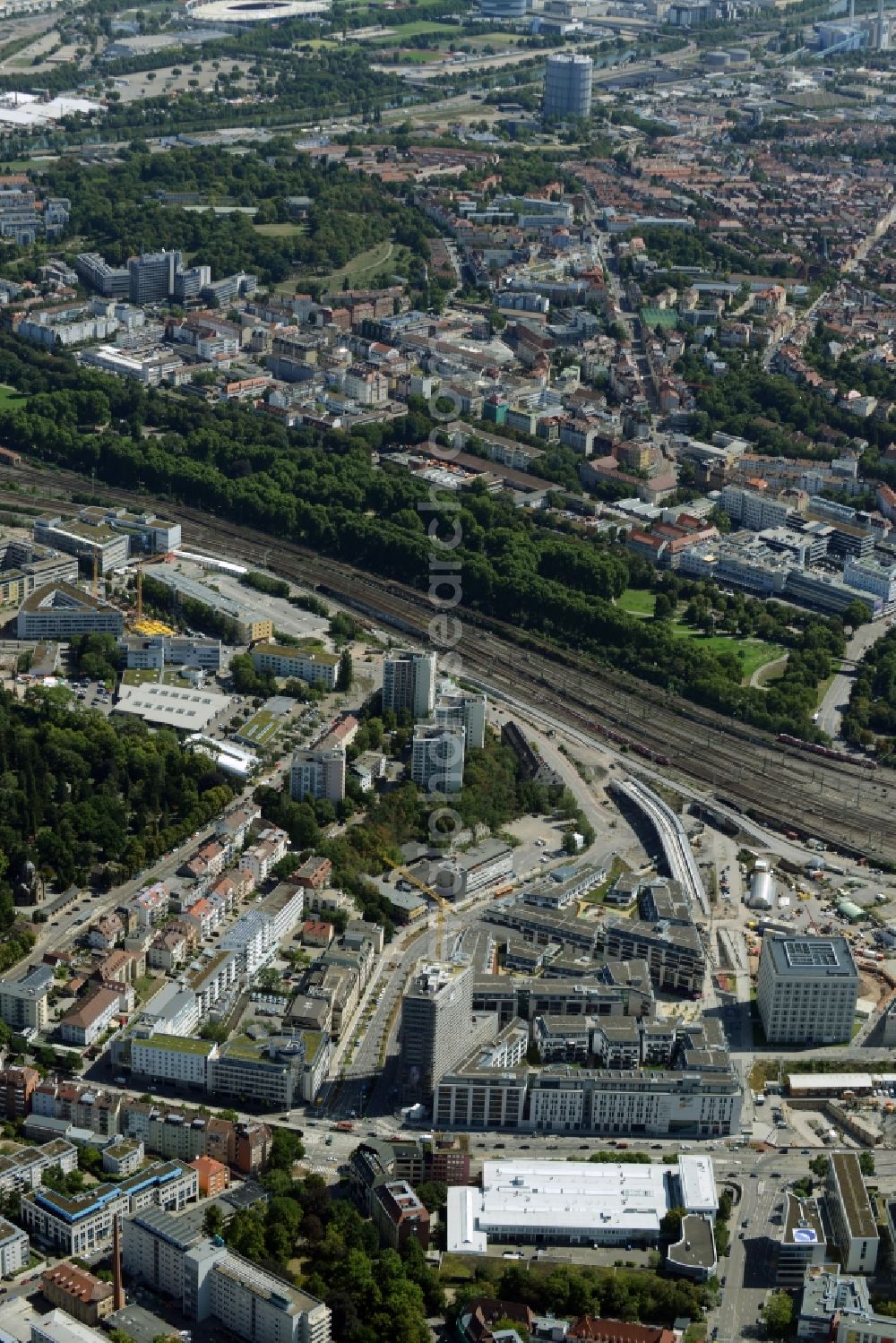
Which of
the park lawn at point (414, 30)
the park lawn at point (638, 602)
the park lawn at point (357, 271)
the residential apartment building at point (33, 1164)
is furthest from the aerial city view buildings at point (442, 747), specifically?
the park lawn at point (414, 30)

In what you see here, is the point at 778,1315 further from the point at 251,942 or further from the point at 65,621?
the point at 65,621

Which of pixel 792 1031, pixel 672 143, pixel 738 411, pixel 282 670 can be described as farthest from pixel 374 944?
pixel 672 143

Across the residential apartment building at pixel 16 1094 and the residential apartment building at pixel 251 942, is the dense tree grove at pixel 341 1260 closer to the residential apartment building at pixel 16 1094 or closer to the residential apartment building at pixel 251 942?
the residential apartment building at pixel 16 1094

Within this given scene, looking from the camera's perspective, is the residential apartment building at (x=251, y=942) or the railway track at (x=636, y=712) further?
the railway track at (x=636, y=712)

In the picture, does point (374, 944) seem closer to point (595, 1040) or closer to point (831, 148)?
point (595, 1040)

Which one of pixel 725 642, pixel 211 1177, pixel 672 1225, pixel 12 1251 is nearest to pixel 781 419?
pixel 725 642
